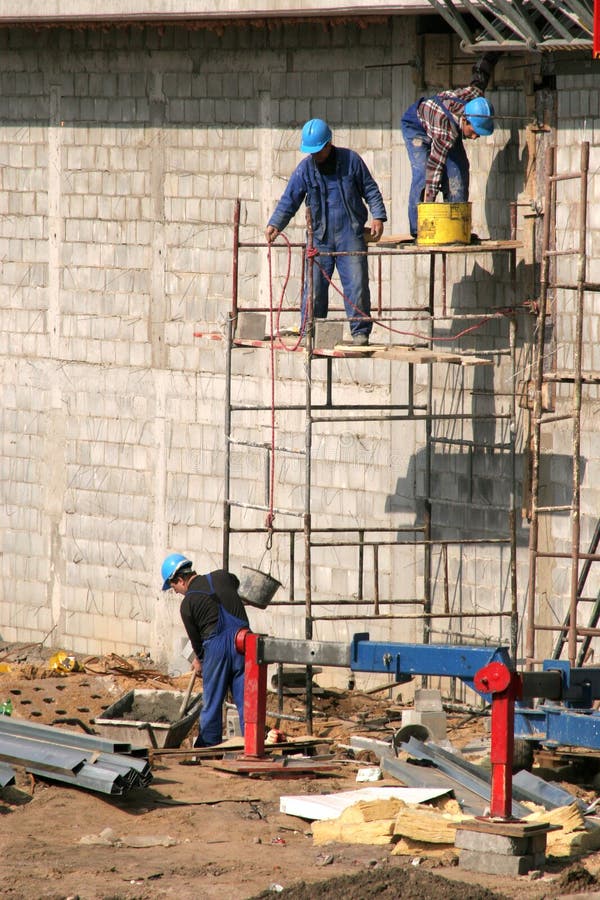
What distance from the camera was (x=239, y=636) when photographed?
1132 centimetres

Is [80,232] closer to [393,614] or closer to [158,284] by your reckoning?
[158,284]

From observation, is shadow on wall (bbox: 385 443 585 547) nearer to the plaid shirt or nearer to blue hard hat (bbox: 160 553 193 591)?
the plaid shirt

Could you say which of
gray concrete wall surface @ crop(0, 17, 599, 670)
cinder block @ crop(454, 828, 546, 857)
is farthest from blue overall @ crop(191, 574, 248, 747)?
cinder block @ crop(454, 828, 546, 857)

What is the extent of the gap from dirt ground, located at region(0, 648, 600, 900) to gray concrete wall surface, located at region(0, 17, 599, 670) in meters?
2.86

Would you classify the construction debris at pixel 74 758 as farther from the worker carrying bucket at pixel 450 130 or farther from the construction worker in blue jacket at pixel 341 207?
the worker carrying bucket at pixel 450 130

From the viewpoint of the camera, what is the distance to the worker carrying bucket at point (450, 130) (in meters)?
13.1

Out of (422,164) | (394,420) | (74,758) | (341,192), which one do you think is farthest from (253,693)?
(422,164)

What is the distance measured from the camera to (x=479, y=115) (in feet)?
42.7

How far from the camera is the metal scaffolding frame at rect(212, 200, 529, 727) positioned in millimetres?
13055

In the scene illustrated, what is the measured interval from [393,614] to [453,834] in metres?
5.13

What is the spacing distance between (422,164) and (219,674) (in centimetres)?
422

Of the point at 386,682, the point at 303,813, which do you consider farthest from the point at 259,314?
the point at 303,813

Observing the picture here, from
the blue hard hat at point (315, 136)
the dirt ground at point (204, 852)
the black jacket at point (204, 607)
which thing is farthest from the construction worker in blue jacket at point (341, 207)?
the dirt ground at point (204, 852)

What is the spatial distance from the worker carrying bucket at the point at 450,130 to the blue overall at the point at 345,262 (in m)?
0.66
